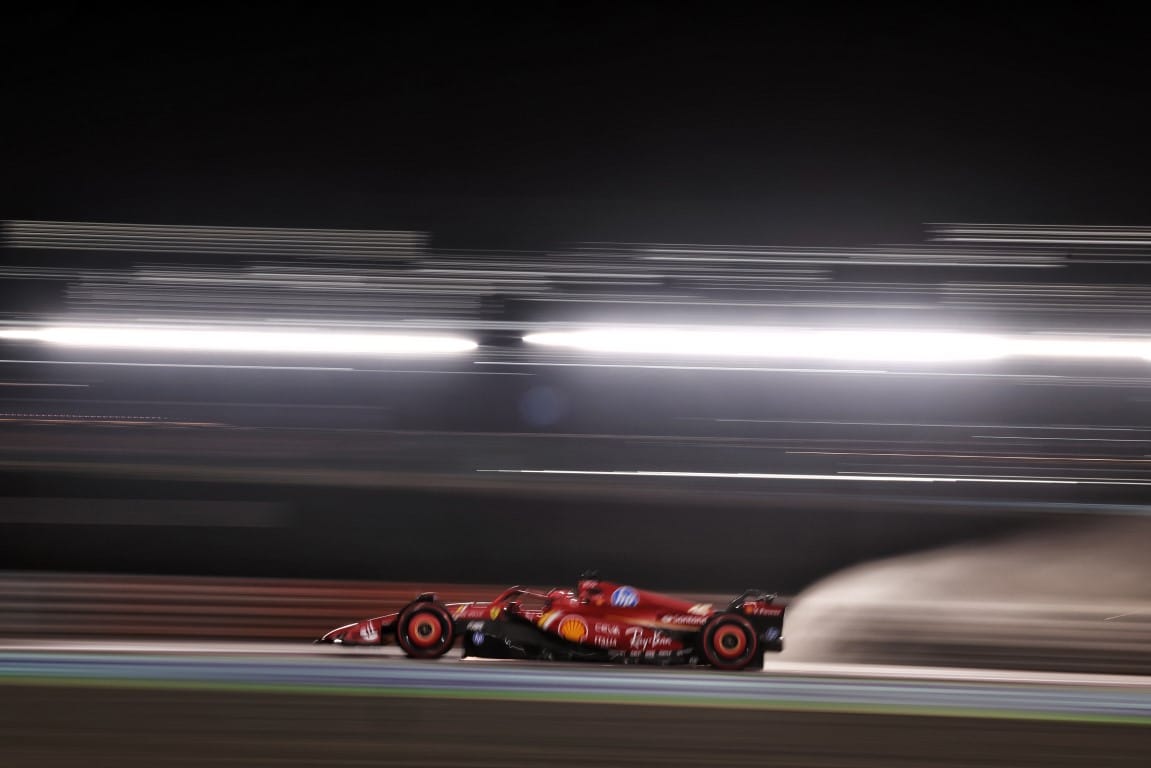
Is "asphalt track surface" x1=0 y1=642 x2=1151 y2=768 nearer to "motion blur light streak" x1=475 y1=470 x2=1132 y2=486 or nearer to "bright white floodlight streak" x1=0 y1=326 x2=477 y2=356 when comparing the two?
"bright white floodlight streak" x1=0 y1=326 x2=477 y2=356

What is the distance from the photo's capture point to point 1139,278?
1030 centimetres

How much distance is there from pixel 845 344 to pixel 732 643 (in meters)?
6.06

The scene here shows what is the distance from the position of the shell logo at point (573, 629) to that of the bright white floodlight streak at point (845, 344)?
5413 millimetres

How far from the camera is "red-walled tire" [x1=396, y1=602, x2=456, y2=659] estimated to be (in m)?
4.91

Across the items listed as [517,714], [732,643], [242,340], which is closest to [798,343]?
[242,340]

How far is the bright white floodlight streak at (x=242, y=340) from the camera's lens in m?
10.6

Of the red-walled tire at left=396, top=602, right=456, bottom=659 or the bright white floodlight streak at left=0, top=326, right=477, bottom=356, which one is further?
the bright white floodlight streak at left=0, top=326, right=477, bottom=356

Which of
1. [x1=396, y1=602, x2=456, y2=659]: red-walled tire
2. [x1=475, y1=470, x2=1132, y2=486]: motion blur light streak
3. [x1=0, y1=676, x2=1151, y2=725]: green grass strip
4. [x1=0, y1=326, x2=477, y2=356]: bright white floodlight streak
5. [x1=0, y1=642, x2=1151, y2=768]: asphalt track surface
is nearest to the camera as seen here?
[x1=0, y1=642, x2=1151, y2=768]: asphalt track surface

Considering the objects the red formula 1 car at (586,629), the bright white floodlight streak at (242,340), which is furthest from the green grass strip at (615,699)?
the bright white floodlight streak at (242,340)

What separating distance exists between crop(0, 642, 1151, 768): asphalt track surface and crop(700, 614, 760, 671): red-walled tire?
145 mm

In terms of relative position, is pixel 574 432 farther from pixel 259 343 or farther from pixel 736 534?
pixel 259 343

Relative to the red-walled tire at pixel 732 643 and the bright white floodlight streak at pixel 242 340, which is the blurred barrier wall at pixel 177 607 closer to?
the bright white floodlight streak at pixel 242 340

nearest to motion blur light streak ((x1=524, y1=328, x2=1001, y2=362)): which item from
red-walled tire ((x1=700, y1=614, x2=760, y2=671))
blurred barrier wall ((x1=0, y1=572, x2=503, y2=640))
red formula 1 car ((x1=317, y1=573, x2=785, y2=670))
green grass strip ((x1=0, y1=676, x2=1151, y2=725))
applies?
blurred barrier wall ((x1=0, y1=572, x2=503, y2=640))

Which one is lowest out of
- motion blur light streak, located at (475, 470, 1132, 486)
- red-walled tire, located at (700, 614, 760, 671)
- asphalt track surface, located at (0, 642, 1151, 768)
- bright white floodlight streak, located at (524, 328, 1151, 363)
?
asphalt track surface, located at (0, 642, 1151, 768)
